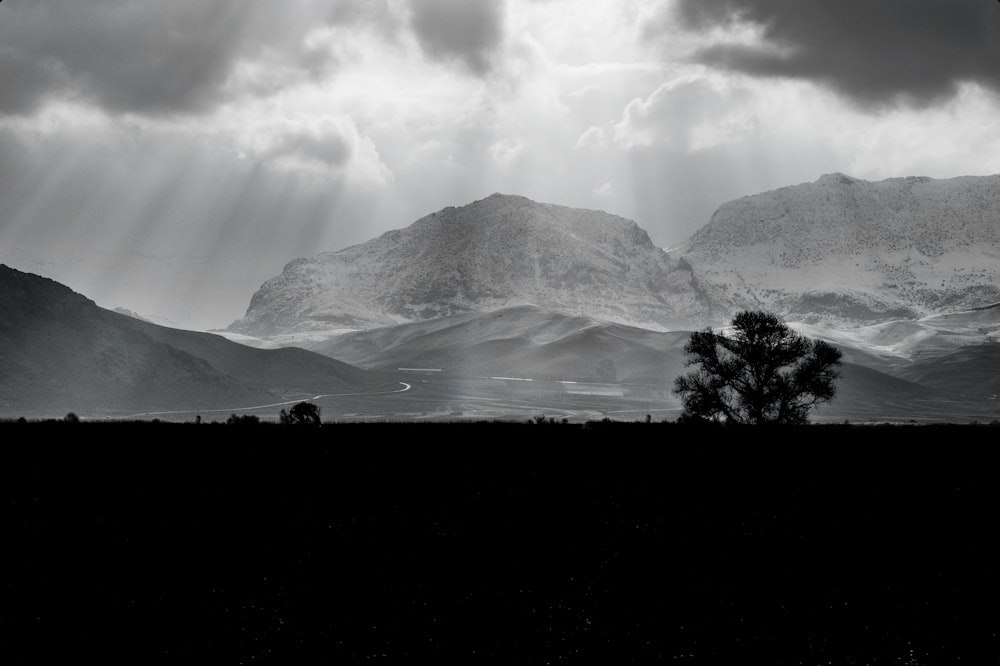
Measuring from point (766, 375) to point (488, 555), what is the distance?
3780 centimetres

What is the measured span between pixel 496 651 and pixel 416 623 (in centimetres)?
107

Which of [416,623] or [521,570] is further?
[521,570]

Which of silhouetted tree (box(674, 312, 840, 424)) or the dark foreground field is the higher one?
silhouetted tree (box(674, 312, 840, 424))

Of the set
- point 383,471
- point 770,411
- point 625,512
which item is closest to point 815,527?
point 625,512

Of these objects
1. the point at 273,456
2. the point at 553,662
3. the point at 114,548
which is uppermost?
the point at 273,456

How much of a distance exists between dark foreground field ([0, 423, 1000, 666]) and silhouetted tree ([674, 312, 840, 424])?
92.7 ft

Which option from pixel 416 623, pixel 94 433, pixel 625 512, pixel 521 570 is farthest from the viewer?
pixel 94 433

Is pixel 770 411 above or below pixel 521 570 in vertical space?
above

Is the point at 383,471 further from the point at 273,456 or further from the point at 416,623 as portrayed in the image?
Result: the point at 416,623

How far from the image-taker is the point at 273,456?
681 inches

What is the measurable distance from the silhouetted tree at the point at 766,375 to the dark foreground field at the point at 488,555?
28266mm

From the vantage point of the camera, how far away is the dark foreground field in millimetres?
9297

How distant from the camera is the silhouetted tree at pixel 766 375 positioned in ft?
152

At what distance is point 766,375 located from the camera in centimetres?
4659
